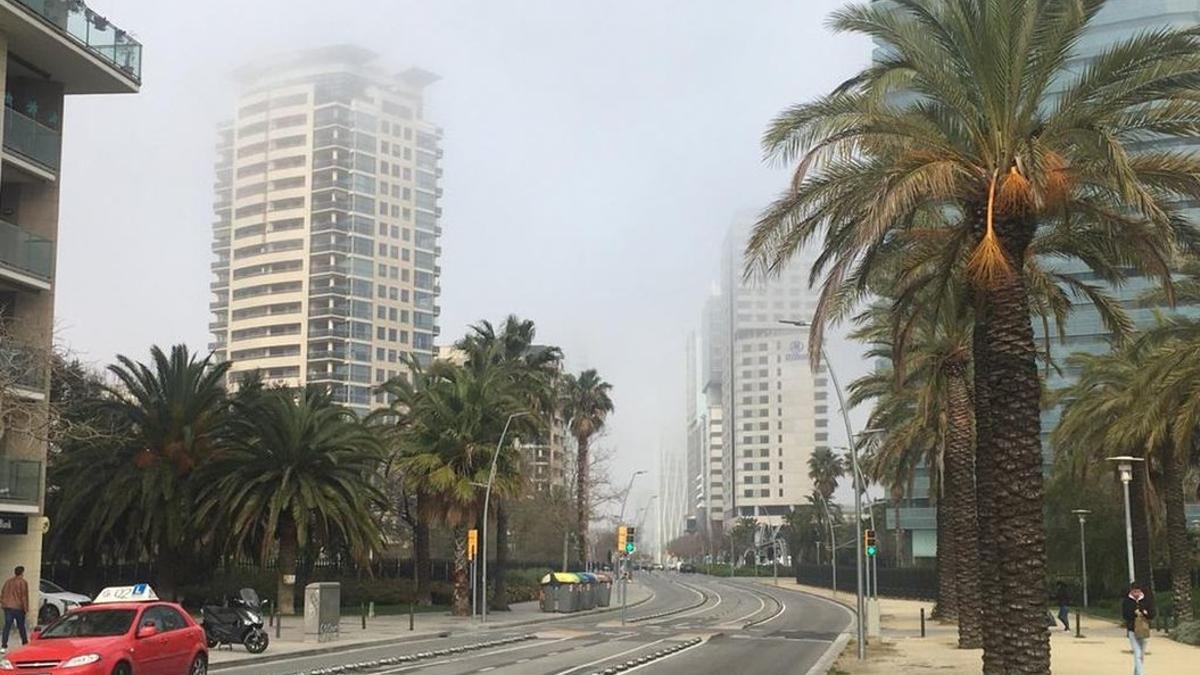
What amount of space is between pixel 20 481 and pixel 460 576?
21158 millimetres

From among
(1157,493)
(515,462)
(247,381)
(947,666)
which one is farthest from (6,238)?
(1157,493)

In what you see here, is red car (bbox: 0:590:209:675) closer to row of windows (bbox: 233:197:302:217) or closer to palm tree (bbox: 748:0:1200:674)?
palm tree (bbox: 748:0:1200:674)

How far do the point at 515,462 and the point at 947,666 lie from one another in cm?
2801

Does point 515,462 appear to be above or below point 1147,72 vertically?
below

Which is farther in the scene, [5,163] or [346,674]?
[5,163]

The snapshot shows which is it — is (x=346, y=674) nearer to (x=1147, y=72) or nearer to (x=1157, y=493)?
(x=1147, y=72)

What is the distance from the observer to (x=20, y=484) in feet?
108

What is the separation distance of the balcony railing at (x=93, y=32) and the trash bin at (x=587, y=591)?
3349 centimetres

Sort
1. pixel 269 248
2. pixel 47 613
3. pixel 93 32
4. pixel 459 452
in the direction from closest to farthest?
pixel 47 613 → pixel 93 32 → pixel 459 452 → pixel 269 248

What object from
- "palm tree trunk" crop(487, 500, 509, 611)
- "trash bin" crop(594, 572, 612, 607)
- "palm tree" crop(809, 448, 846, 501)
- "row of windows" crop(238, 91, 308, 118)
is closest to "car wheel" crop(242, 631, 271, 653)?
"palm tree trunk" crop(487, 500, 509, 611)

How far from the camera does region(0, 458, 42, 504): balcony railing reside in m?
32.5

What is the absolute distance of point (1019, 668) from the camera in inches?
672

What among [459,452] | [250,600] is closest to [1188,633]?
[250,600]

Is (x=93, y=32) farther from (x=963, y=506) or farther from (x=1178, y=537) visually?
(x=1178, y=537)
